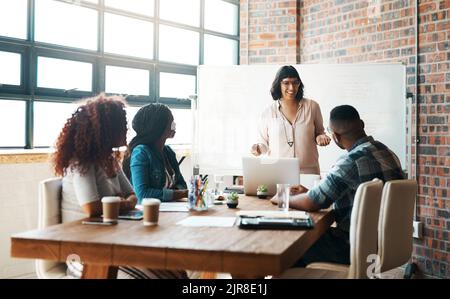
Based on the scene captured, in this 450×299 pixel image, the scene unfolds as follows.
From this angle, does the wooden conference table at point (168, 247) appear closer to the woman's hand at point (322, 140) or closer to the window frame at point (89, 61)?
the woman's hand at point (322, 140)

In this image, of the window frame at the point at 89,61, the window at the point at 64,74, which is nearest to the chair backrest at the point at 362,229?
the window frame at the point at 89,61

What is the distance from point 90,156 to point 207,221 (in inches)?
23.7

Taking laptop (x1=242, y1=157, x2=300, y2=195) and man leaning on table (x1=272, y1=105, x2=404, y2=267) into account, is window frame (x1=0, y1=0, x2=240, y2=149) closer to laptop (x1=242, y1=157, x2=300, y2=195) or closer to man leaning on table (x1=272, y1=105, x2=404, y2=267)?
laptop (x1=242, y1=157, x2=300, y2=195)

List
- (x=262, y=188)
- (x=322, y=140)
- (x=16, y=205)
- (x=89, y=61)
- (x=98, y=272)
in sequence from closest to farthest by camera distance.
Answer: (x=98, y=272), (x=262, y=188), (x=16, y=205), (x=322, y=140), (x=89, y=61)

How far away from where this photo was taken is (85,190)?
2094 millimetres

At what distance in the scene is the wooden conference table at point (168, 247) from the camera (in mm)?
1545

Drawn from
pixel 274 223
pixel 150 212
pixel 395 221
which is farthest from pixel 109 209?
pixel 395 221

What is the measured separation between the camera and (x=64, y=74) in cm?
402

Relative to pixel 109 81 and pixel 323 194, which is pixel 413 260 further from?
pixel 109 81

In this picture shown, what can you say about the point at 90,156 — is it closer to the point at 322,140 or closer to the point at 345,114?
the point at 345,114

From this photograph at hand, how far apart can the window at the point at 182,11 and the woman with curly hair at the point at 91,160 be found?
2.69 meters

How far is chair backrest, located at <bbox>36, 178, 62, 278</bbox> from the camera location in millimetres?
2141

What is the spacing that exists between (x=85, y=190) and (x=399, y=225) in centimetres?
143
